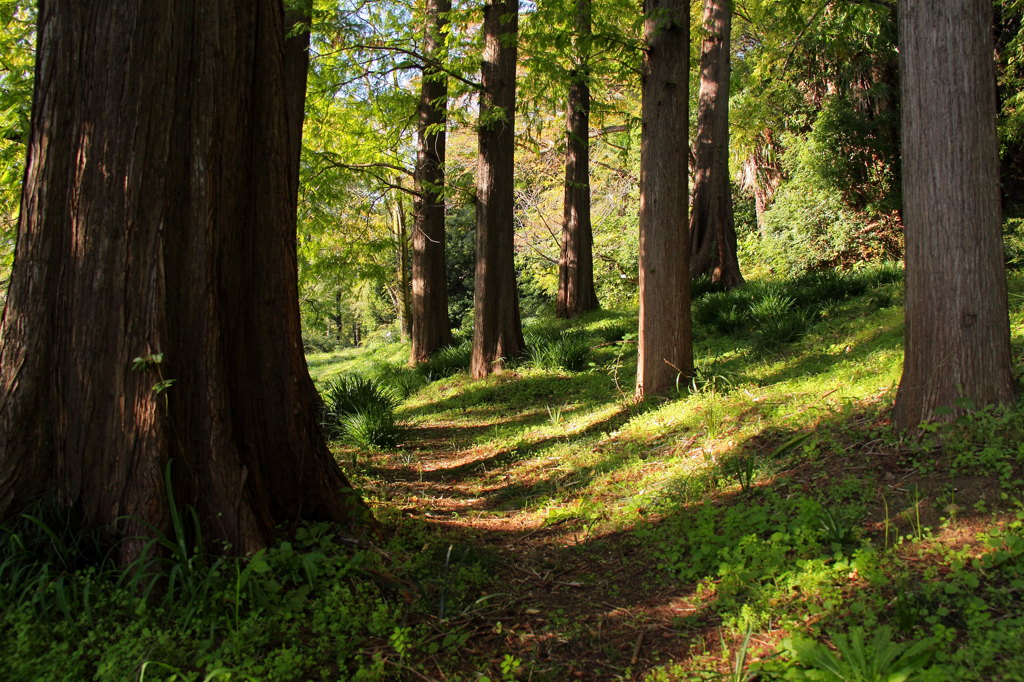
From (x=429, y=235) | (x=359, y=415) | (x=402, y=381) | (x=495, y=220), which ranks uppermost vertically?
(x=429, y=235)

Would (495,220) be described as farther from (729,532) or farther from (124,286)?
(124,286)

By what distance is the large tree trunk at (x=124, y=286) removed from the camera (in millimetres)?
3186

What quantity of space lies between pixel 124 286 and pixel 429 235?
10418 mm

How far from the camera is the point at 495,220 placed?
11.3 m

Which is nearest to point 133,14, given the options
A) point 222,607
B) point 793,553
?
point 222,607

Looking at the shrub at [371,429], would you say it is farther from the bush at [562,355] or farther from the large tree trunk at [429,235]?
the large tree trunk at [429,235]

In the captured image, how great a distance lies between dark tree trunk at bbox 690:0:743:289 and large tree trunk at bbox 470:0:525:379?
4460 mm

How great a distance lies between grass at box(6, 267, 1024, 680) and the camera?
2736mm

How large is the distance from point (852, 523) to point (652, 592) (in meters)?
1.17

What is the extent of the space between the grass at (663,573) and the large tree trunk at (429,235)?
7220 mm

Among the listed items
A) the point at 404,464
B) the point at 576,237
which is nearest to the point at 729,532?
the point at 404,464

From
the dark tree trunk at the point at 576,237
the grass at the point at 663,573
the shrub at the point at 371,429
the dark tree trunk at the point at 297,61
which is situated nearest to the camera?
the grass at the point at 663,573

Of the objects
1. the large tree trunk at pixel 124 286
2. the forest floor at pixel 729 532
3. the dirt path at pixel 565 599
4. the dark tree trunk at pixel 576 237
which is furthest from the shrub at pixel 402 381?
the large tree trunk at pixel 124 286

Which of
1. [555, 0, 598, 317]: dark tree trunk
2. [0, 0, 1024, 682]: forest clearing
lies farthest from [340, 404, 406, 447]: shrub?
[555, 0, 598, 317]: dark tree trunk
